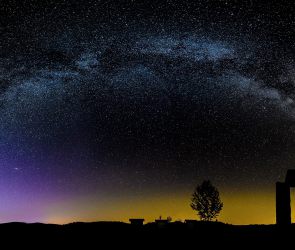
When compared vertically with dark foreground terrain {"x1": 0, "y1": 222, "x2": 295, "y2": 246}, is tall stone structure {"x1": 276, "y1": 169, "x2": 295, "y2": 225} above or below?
above

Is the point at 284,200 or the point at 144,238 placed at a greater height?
the point at 284,200

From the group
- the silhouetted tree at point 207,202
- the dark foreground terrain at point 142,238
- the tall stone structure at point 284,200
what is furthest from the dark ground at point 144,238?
the silhouetted tree at point 207,202

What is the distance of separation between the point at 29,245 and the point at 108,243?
124 inches

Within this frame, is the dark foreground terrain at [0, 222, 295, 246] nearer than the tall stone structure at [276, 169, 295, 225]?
No

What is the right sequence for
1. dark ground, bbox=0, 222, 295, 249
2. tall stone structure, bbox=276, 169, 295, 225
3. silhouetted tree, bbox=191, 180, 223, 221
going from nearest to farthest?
tall stone structure, bbox=276, 169, 295, 225, dark ground, bbox=0, 222, 295, 249, silhouetted tree, bbox=191, 180, 223, 221

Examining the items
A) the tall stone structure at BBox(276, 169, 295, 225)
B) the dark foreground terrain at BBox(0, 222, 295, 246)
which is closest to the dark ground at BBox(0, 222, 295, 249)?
A: the dark foreground terrain at BBox(0, 222, 295, 246)

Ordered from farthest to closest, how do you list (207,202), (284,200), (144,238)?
(207,202)
(144,238)
(284,200)

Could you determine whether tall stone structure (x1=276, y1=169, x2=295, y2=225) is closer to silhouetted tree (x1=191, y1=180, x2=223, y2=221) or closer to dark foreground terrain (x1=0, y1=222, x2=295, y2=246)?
dark foreground terrain (x1=0, y1=222, x2=295, y2=246)

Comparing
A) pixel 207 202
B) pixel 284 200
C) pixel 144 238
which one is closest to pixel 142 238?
pixel 144 238

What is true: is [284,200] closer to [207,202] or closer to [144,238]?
[144,238]

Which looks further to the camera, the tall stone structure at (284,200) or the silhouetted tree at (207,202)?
the silhouetted tree at (207,202)

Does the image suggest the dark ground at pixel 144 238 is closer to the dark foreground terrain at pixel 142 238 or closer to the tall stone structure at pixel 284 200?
the dark foreground terrain at pixel 142 238

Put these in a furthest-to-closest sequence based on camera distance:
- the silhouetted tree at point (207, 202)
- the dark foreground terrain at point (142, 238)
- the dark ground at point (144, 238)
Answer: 1. the silhouetted tree at point (207, 202)
2. the dark foreground terrain at point (142, 238)
3. the dark ground at point (144, 238)

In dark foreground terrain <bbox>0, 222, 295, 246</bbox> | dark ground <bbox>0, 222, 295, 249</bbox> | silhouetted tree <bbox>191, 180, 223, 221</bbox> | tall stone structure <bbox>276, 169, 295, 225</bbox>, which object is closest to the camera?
tall stone structure <bbox>276, 169, 295, 225</bbox>
